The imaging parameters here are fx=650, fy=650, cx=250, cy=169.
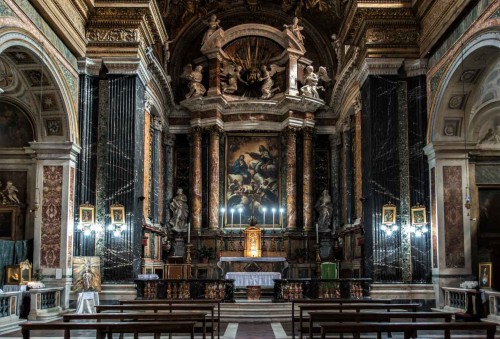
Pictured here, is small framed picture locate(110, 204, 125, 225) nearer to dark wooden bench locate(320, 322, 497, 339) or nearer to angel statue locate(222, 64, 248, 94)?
angel statue locate(222, 64, 248, 94)

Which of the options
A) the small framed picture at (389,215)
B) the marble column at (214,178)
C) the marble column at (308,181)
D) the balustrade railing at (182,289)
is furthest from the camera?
the marble column at (308,181)

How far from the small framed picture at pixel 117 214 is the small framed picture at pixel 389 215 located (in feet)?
23.9

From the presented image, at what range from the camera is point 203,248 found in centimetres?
2480

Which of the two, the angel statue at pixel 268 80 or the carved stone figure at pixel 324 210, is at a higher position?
the angel statue at pixel 268 80

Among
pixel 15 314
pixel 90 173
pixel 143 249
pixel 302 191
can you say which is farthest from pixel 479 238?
pixel 15 314

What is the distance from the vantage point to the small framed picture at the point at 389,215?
59.9 feet

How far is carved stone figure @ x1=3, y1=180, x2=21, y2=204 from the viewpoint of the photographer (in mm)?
18891

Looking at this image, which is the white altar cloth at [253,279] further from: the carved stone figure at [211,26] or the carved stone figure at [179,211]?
the carved stone figure at [211,26]

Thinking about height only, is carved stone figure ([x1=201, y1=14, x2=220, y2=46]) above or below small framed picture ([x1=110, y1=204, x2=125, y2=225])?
above

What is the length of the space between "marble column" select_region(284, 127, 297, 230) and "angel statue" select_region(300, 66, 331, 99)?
1.54 meters

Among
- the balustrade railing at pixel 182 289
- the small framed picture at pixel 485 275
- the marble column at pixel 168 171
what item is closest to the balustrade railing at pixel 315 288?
the balustrade railing at pixel 182 289

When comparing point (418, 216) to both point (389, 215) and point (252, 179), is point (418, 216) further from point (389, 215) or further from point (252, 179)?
point (252, 179)

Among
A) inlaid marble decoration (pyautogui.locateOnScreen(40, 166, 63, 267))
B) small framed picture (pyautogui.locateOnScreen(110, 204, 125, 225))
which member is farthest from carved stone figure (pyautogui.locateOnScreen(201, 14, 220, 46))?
inlaid marble decoration (pyautogui.locateOnScreen(40, 166, 63, 267))

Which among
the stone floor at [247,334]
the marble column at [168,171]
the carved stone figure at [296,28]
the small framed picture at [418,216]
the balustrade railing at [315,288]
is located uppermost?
the carved stone figure at [296,28]
